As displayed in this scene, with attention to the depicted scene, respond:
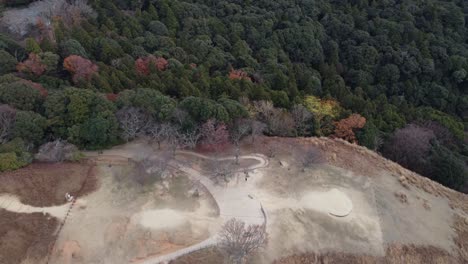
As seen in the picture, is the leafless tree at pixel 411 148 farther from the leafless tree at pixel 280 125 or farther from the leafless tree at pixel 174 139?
the leafless tree at pixel 174 139

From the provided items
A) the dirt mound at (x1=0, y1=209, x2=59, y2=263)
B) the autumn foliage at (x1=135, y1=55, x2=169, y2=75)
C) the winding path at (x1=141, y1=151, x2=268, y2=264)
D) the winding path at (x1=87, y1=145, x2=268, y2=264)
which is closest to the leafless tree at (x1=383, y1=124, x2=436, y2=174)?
the winding path at (x1=87, y1=145, x2=268, y2=264)

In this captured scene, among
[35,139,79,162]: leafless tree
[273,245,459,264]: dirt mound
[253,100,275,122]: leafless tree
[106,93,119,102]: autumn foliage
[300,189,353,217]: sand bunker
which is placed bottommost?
[273,245,459,264]: dirt mound

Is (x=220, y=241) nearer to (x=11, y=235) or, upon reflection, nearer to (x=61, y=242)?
(x=61, y=242)

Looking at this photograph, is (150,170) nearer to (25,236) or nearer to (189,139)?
(189,139)

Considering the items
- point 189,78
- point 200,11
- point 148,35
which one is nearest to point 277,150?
point 189,78

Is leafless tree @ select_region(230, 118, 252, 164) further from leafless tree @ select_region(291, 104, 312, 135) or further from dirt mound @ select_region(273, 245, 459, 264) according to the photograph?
dirt mound @ select_region(273, 245, 459, 264)

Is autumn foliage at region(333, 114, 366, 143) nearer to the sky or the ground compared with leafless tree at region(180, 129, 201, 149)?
nearer to the ground

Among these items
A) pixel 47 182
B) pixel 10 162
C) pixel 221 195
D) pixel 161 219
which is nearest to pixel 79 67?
pixel 10 162
